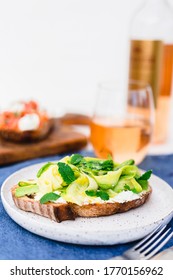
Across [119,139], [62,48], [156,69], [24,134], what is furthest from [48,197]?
[62,48]

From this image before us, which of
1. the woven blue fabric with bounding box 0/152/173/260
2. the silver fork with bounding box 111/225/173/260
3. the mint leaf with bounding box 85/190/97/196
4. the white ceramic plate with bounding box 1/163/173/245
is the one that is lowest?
the woven blue fabric with bounding box 0/152/173/260

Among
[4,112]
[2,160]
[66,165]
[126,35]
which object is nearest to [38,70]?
[126,35]

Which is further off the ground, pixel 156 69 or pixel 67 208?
pixel 156 69

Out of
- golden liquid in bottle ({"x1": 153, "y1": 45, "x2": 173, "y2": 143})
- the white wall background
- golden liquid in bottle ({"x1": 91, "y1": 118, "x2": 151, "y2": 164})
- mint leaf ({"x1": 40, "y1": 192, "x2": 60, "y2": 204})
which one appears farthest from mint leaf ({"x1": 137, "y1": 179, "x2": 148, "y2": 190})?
the white wall background

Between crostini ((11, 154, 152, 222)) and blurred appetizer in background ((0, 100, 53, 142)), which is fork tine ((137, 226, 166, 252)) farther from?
blurred appetizer in background ((0, 100, 53, 142))

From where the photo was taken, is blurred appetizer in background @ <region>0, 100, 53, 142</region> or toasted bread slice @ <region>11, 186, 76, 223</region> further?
blurred appetizer in background @ <region>0, 100, 53, 142</region>

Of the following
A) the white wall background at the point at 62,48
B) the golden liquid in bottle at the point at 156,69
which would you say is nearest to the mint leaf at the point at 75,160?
the golden liquid in bottle at the point at 156,69

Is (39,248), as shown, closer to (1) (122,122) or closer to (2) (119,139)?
(2) (119,139)
